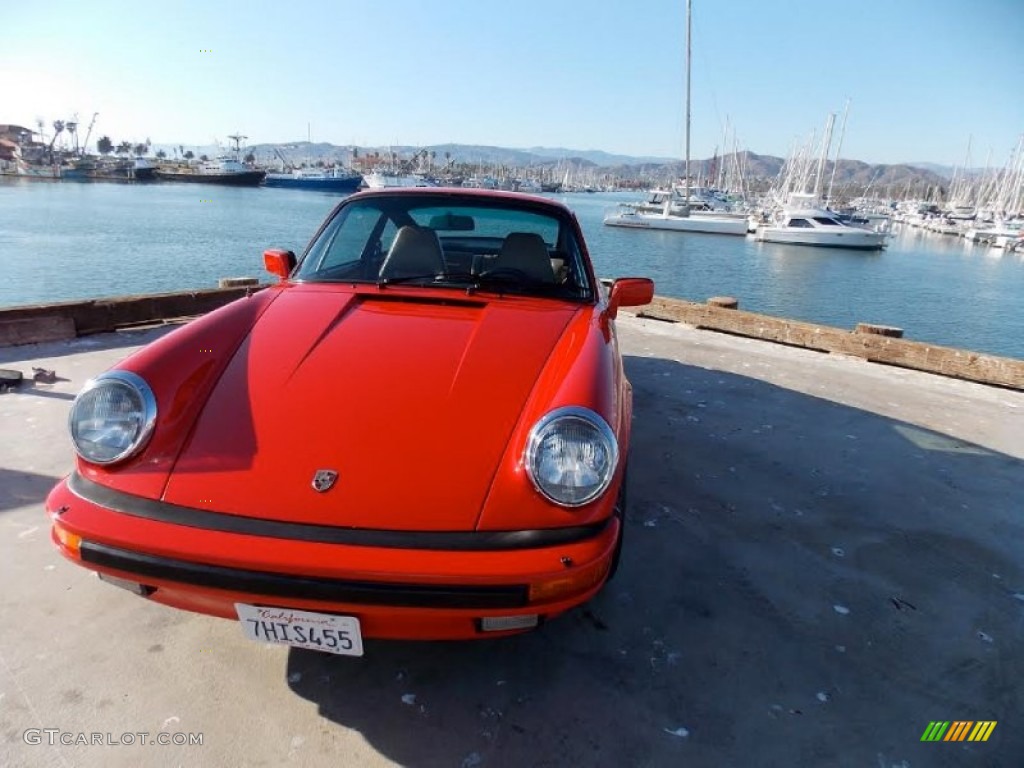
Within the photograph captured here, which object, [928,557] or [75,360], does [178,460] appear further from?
[75,360]

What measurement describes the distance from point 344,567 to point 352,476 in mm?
285

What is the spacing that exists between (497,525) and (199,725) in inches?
41.4

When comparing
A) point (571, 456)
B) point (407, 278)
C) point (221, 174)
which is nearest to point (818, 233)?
point (407, 278)

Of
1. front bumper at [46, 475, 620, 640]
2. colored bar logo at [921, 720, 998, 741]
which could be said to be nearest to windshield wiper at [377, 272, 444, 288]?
front bumper at [46, 475, 620, 640]

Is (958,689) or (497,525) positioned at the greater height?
(497,525)

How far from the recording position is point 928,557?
287cm

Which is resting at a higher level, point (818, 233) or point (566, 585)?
point (566, 585)

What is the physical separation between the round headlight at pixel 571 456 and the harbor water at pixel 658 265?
1758 cm

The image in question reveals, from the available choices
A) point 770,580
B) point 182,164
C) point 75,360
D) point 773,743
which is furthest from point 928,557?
point 182,164

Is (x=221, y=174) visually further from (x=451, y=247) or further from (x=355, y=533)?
(x=355, y=533)

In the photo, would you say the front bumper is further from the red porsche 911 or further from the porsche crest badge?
the porsche crest badge

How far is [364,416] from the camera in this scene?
193 centimetres

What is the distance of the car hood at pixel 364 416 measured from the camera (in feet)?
5.63

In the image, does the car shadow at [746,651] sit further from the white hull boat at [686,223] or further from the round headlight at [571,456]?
the white hull boat at [686,223]
